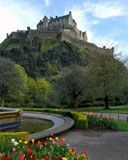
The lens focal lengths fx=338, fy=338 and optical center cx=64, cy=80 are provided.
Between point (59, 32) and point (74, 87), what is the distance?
73.1 meters

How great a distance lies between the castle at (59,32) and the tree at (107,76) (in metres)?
57.3

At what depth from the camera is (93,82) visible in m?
46.2

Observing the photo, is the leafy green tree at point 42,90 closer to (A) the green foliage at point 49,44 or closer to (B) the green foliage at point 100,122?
(B) the green foliage at point 100,122

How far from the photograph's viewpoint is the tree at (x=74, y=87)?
47.2 m

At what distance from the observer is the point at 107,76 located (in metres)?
45.8

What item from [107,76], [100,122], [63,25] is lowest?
[100,122]

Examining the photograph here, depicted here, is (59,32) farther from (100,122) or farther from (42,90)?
(100,122)

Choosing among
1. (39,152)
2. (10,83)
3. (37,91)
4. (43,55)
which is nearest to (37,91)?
(37,91)

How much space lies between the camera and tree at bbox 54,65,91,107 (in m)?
47.2

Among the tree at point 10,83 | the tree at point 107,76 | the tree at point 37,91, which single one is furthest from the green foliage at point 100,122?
the tree at point 37,91

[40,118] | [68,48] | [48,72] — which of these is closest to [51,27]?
[68,48]

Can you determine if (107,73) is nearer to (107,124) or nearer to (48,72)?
(107,124)

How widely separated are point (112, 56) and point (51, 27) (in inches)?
3706

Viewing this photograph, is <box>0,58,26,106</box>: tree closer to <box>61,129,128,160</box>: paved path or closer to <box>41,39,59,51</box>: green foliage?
<box>61,129,128,160</box>: paved path
